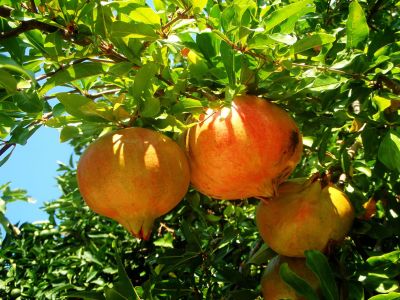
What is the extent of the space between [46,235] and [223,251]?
1750 millimetres

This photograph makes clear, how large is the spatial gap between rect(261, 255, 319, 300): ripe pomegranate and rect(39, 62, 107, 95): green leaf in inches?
32.3

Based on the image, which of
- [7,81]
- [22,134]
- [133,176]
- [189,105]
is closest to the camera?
[7,81]

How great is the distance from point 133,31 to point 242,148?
368 millimetres

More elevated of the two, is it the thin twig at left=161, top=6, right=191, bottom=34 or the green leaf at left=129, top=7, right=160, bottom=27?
the green leaf at left=129, top=7, right=160, bottom=27

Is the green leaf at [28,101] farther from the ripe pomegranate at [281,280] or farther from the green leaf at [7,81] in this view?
the ripe pomegranate at [281,280]

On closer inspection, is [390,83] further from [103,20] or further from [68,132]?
[68,132]

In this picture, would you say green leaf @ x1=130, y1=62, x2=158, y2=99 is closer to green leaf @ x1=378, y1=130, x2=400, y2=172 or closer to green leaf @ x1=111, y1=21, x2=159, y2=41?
green leaf @ x1=111, y1=21, x2=159, y2=41

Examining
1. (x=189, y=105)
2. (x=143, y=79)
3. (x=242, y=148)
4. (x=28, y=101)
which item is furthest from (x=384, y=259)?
(x=28, y=101)

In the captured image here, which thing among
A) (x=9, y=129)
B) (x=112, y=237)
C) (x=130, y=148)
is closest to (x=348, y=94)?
(x=130, y=148)

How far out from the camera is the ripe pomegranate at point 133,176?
1.18 metres

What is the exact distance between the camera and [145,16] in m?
1.18

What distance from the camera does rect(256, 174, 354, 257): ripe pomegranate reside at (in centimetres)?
149

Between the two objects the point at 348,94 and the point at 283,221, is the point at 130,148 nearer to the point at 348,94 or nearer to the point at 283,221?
the point at 283,221

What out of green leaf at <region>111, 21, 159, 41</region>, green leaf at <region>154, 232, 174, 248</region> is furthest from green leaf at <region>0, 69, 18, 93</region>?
green leaf at <region>154, 232, 174, 248</region>
